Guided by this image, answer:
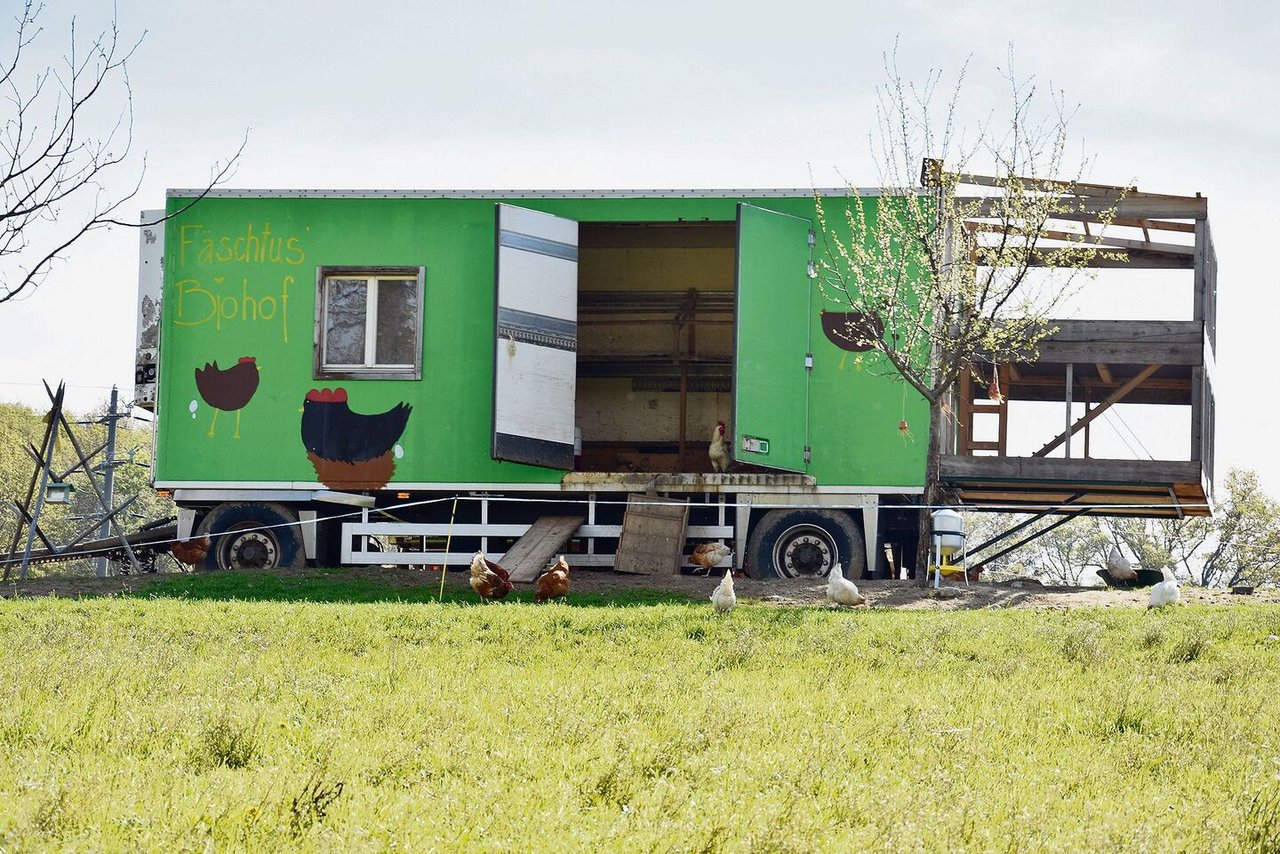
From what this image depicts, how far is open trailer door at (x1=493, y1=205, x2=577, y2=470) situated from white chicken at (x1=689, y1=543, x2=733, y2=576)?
1769mm

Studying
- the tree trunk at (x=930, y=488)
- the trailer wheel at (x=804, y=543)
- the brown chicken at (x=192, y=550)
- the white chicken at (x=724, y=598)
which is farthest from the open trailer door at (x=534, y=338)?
the white chicken at (x=724, y=598)

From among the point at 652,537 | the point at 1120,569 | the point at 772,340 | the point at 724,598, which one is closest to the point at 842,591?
the point at 724,598

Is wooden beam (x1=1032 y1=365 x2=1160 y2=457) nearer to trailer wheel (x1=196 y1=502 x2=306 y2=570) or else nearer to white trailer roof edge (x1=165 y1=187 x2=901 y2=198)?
white trailer roof edge (x1=165 y1=187 x2=901 y2=198)

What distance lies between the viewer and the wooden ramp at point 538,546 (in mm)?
16234

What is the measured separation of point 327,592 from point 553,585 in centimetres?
246

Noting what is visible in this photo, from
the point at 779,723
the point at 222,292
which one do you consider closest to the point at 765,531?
the point at 222,292

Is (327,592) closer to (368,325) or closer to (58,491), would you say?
(368,325)

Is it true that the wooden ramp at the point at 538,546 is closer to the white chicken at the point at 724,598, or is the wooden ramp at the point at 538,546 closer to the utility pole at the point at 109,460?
the white chicken at the point at 724,598

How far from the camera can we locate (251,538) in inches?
710

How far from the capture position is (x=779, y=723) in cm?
760

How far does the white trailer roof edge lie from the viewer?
57.5ft

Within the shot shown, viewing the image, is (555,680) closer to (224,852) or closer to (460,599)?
(224,852)

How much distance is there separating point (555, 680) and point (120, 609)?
17.7ft

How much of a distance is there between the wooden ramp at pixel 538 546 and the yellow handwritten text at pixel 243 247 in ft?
13.7
